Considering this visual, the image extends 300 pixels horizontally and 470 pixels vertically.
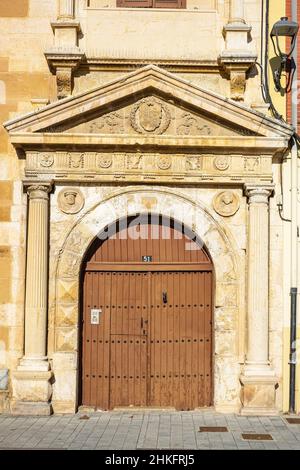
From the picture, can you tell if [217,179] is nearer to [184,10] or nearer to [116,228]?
[116,228]

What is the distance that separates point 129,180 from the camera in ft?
32.6

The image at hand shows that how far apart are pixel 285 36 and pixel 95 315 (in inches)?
209

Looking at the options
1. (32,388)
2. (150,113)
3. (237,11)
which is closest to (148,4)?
(237,11)

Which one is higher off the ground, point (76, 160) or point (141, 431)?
point (76, 160)

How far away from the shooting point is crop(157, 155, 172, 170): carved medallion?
9930 mm

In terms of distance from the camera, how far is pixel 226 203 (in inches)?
394

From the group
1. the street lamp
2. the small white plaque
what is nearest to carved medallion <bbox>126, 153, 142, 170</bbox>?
the small white plaque

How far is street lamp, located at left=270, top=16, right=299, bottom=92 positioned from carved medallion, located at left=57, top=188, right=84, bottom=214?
3.55 metres

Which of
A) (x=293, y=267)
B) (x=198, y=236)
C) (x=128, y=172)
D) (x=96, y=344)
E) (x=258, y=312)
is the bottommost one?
(x=96, y=344)

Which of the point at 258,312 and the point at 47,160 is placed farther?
the point at 47,160

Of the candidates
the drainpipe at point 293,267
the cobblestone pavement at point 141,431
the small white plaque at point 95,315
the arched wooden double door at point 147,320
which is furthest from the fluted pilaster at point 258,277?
the small white plaque at point 95,315

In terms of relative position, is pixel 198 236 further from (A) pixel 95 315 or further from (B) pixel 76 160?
(B) pixel 76 160

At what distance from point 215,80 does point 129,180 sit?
2157 millimetres

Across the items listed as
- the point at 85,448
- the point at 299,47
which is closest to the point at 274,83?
→ the point at 299,47
